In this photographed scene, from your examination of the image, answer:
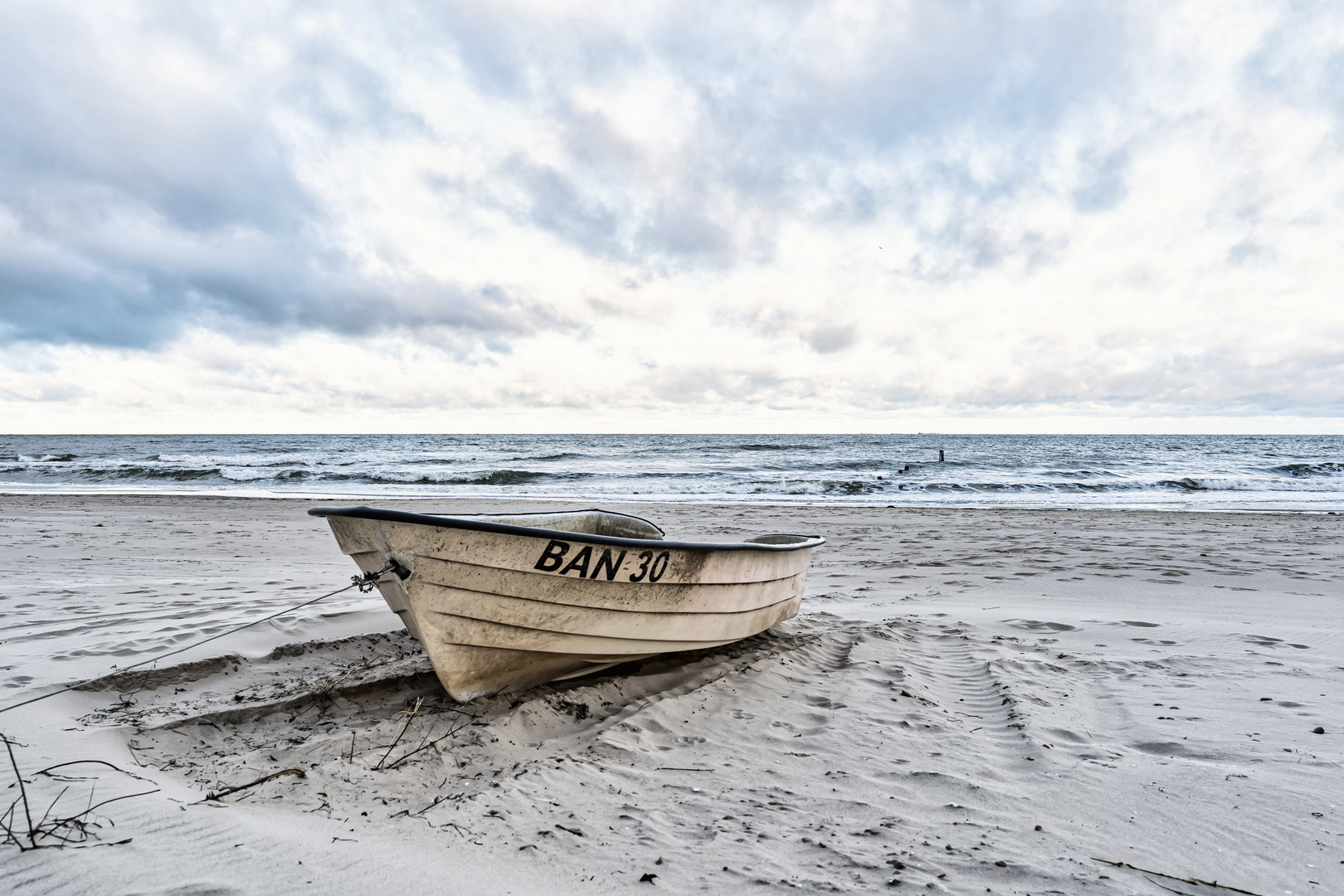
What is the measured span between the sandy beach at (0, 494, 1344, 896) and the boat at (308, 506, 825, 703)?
262mm

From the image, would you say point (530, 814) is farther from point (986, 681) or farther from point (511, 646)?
point (986, 681)

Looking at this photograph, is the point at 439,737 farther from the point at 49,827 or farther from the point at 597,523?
the point at 597,523

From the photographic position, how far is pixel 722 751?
11.3 ft

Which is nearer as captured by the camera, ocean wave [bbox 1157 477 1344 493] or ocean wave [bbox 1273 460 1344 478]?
ocean wave [bbox 1157 477 1344 493]

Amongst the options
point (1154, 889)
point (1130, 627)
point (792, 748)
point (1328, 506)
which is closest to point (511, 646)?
point (792, 748)

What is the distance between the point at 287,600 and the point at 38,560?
185 inches

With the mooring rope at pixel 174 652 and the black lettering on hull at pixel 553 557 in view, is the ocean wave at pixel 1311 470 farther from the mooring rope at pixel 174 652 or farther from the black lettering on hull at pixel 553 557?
the mooring rope at pixel 174 652

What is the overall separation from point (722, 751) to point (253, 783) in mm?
2227

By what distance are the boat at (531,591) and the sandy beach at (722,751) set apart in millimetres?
262

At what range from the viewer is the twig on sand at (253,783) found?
8.75 ft

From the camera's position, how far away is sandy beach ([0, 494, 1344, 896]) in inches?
90.2

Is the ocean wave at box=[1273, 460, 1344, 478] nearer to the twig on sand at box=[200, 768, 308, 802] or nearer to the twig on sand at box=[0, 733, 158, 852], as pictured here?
the twig on sand at box=[200, 768, 308, 802]

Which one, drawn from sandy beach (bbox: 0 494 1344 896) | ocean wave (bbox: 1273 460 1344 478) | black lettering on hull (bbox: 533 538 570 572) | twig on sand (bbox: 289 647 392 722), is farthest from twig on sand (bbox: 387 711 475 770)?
ocean wave (bbox: 1273 460 1344 478)

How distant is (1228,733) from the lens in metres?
3.46
